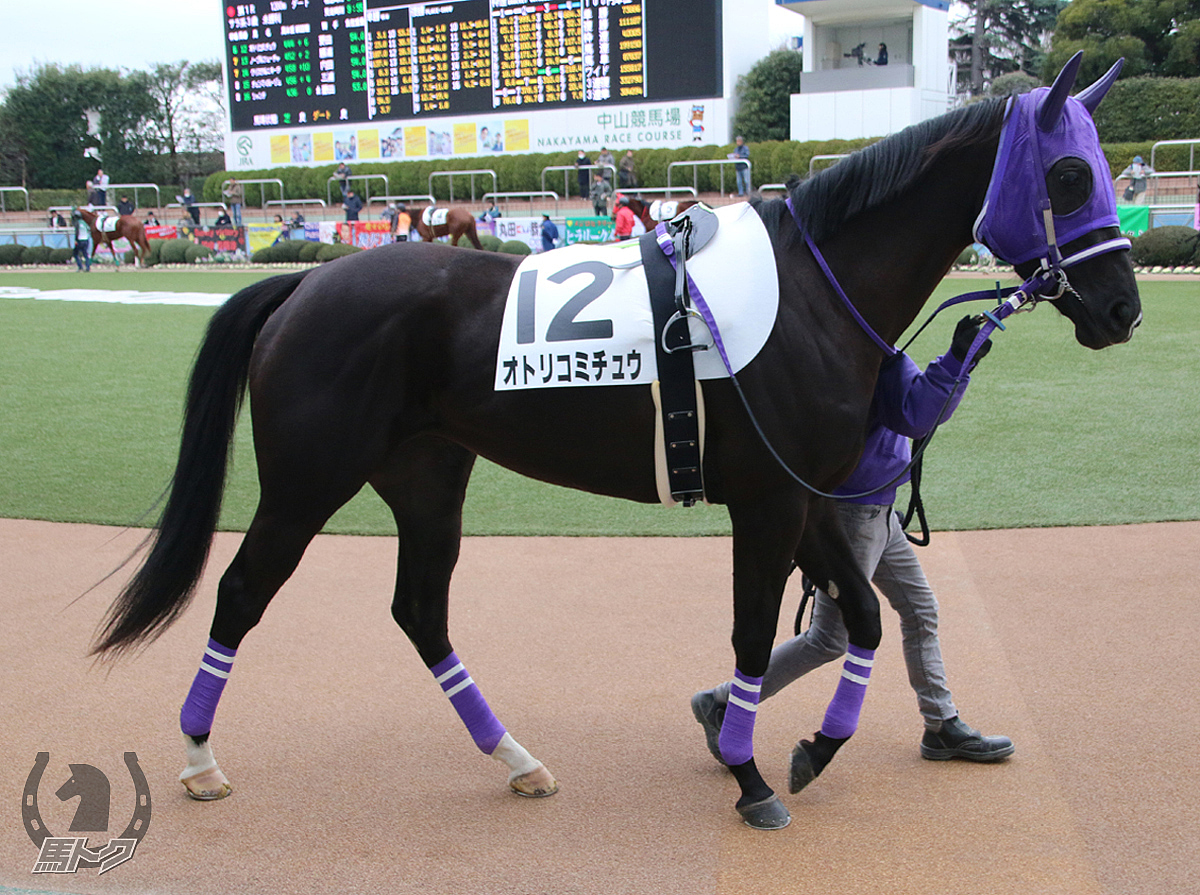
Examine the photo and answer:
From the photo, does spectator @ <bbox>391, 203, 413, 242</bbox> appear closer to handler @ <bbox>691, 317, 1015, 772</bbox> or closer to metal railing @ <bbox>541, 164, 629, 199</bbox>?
metal railing @ <bbox>541, 164, 629, 199</bbox>

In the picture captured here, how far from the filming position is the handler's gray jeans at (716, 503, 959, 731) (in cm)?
271

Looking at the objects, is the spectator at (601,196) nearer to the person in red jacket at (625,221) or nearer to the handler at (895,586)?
the person in red jacket at (625,221)

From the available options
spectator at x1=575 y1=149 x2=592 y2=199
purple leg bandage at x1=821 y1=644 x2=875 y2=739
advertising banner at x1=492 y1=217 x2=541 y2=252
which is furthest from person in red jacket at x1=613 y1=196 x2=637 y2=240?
purple leg bandage at x1=821 y1=644 x2=875 y2=739

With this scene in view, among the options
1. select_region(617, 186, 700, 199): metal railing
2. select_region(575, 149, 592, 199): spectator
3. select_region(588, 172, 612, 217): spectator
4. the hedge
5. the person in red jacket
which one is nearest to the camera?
the hedge

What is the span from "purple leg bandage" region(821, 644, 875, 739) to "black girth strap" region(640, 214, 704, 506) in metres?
0.59

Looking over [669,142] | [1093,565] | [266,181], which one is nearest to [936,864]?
[1093,565]

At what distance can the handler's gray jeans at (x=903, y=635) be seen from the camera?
8.89ft

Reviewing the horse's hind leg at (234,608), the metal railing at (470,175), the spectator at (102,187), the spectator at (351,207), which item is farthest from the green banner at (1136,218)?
the spectator at (102,187)

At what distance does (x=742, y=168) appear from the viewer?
20.8 meters

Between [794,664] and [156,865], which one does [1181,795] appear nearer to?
[794,664]

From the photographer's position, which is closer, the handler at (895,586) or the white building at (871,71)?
the handler at (895,586)

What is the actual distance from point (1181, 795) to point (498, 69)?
25.2m

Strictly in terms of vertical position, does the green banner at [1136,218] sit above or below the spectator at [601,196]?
below

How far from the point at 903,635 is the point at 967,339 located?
839 mm
